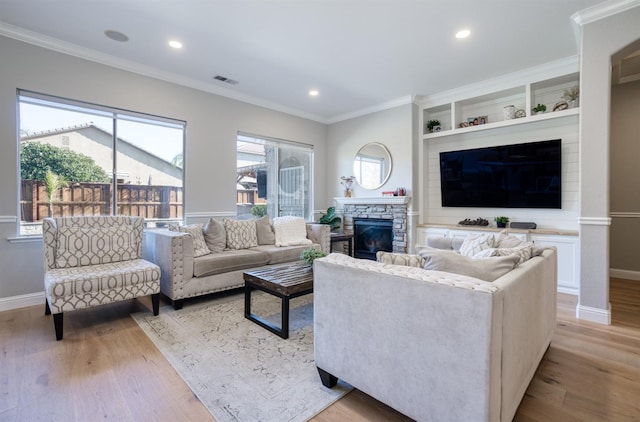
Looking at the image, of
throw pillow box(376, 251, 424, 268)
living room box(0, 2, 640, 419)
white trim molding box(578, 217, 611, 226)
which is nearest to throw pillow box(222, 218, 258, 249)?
living room box(0, 2, 640, 419)

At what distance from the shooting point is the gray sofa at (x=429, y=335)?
1.14 m

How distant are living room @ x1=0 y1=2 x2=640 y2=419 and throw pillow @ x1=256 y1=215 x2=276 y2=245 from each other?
62cm

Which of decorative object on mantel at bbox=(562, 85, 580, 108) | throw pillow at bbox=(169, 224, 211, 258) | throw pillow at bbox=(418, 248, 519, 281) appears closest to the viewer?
throw pillow at bbox=(418, 248, 519, 281)

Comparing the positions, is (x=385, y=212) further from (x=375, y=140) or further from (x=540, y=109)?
(x=540, y=109)

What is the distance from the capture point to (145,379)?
6.15 ft

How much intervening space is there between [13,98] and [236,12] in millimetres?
2452

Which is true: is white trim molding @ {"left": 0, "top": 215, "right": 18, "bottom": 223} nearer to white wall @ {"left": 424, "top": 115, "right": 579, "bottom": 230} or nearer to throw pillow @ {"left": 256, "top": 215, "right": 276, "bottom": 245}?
throw pillow @ {"left": 256, "top": 215, "right": 276, "bottom": 245}

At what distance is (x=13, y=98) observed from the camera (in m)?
3.04

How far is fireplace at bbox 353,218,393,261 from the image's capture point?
523 cm

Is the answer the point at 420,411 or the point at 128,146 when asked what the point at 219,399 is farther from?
the point at 128,146

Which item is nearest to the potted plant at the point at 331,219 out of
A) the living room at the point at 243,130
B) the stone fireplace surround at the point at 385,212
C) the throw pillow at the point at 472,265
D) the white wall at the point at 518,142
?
the stone fireplace surround at the point at 385,212

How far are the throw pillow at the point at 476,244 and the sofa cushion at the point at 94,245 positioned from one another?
3.24 m

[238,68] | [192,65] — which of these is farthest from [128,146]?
[238,68]

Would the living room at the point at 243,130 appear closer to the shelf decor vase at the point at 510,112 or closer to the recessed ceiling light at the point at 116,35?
the shelf decor vase at the point at 510,112
